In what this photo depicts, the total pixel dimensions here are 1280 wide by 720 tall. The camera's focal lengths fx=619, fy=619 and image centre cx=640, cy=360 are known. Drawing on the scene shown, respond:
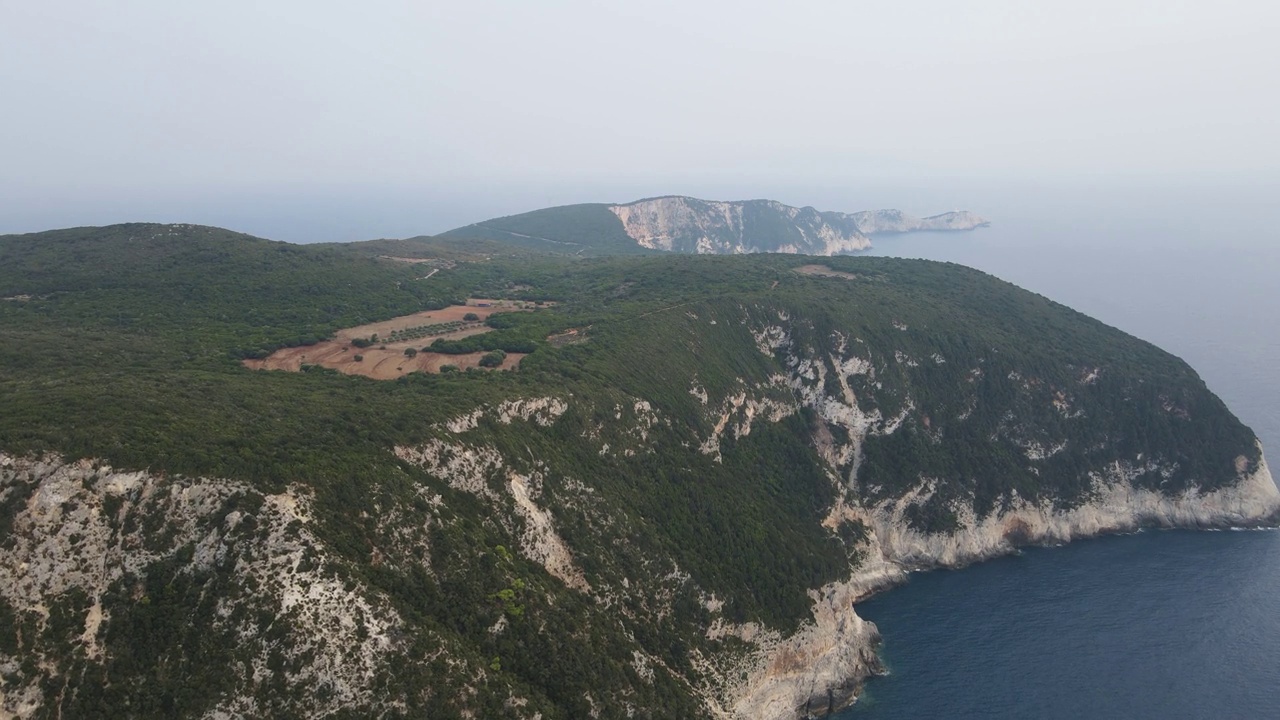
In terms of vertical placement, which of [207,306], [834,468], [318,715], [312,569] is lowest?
[834,468]

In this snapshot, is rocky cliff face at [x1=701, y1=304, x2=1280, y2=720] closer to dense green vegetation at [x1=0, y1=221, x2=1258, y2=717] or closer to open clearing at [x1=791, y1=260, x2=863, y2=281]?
dense green vegetation at [x1=0, y1=221, x2=1258, y2=717]

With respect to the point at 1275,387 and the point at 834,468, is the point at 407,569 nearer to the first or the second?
the point at 834,468

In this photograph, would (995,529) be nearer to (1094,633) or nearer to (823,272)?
(1094,633)

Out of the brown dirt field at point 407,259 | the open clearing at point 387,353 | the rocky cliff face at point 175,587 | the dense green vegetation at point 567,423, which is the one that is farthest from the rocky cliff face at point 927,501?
the brown dirt field at point 407,259

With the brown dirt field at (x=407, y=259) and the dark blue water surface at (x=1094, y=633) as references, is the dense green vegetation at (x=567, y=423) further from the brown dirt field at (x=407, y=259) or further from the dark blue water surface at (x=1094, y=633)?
the brown dirt field at (x=407, y=259)

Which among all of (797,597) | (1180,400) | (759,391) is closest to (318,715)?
(797,597)

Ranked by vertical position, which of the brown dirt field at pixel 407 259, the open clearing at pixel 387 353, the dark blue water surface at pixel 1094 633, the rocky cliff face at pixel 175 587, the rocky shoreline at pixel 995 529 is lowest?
the dark blue water surface at pixel 1094 633
